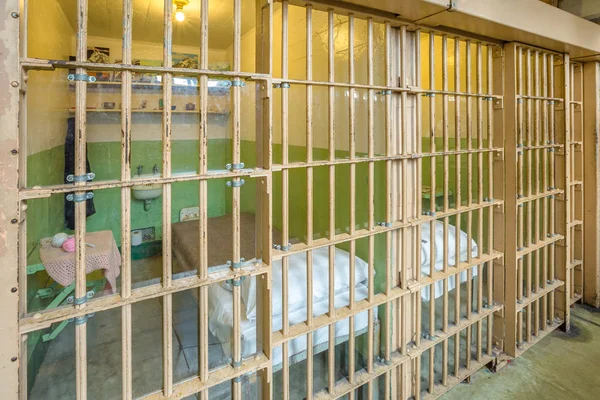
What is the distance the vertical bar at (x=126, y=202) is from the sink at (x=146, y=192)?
0.63 ft

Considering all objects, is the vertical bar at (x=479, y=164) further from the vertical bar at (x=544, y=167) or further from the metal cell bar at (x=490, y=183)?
the vertical bar at (x=544, y=167)

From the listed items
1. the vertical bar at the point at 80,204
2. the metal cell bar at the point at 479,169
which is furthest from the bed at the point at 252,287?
the vertical bar at the point at 80,204

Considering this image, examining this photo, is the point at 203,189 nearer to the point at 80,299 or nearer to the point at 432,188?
the point at 80,299

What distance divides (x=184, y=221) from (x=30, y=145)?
0.62m

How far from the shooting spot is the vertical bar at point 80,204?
2.97ft

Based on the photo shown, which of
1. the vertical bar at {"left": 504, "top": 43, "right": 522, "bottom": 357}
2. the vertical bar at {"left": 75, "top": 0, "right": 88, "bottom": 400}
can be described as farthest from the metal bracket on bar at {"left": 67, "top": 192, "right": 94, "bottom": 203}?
the vertical bar at {"left": 504, "top": 43, "right": 522, "bottom": 357}

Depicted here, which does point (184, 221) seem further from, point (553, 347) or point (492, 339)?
point (553, 347)

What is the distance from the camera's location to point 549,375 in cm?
209

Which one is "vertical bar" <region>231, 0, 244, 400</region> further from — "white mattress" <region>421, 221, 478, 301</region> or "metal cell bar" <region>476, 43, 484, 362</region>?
"metal cell bar" <region>476, 43, 484, 362</region>

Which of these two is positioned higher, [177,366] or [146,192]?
[146,192]

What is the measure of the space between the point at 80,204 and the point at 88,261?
0.25m

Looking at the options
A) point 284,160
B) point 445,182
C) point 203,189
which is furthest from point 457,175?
point 203,189

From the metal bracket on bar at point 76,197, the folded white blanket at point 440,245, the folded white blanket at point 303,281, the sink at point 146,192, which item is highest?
the sink at point 146,192

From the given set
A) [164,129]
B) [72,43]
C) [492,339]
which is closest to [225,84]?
[164,129]
